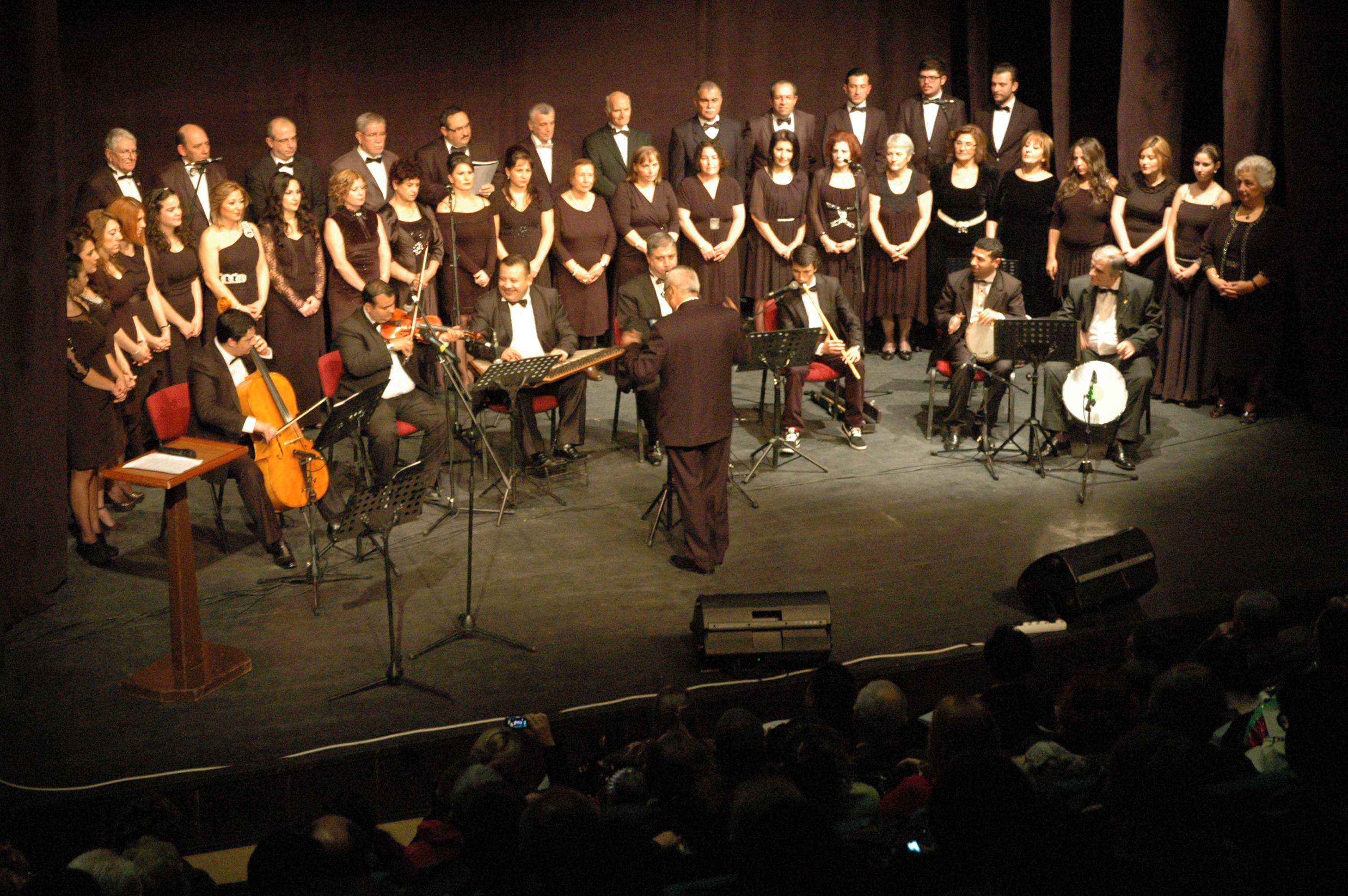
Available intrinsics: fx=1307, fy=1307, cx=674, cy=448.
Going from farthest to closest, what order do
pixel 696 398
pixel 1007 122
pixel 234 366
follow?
pixel 1007 122, pixel 234 366, pixel 696 398

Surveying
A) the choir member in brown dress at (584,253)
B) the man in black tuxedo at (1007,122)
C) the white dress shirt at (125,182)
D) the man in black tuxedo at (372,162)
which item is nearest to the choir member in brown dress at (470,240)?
the man in black tuxedo at (372,162)

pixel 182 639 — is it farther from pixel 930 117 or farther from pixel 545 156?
pixel 930 117

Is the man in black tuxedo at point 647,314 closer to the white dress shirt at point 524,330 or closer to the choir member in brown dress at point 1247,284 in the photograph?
the white dress shirt at point 524,330

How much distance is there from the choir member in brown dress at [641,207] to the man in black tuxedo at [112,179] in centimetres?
327

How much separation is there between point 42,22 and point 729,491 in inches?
Result: 162

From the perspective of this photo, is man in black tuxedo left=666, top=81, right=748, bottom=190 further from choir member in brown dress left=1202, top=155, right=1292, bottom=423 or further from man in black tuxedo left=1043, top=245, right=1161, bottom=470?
choir member in brown dress left=1202, top=155, right=1292, bottom=423

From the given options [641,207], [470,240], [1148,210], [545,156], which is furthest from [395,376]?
[1148,210]

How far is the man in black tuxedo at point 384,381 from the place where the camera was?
7145 mm

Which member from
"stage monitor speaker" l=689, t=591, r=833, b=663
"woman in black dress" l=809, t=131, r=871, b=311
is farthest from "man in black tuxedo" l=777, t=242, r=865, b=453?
"stage monitor speaker" l=689, t=591, r=833, b=663

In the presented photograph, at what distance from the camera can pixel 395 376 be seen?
7.30 m

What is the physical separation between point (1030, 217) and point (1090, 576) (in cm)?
497

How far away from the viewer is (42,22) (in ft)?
18.7

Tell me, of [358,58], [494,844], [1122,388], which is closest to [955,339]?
[1122,388]

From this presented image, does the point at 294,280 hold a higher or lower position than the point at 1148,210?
lower
